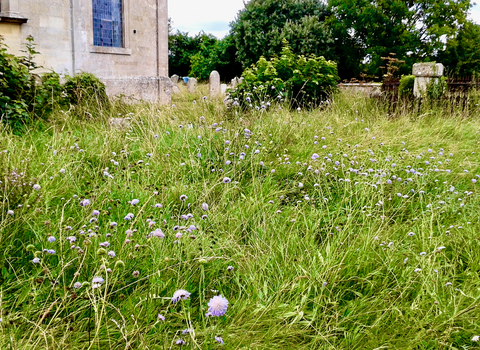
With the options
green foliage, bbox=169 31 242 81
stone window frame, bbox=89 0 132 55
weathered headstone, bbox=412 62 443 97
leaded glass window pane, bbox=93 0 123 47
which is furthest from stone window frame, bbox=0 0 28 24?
green foliage, bbox=169 31 242 81

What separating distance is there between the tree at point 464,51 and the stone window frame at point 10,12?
2391 centimetres

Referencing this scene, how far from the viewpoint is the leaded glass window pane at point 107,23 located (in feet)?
40.6

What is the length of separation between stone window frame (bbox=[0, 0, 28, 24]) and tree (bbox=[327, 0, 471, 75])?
19.4 metres

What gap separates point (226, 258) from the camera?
254 cm

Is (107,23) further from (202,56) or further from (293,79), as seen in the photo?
(202,56)

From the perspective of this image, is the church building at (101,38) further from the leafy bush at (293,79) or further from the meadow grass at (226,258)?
the meadow grass at (226,258)

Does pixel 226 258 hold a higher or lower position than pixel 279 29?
lower

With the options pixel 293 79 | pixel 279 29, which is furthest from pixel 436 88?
pixel 279 29

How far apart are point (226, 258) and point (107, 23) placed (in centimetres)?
1185

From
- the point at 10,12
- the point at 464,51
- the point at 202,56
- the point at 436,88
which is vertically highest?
the point at 464,51

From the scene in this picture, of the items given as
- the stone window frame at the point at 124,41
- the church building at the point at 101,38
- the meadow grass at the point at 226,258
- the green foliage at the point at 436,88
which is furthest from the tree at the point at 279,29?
the meadow grass at the point at 226,258

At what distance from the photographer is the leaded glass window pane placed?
40.6 ft

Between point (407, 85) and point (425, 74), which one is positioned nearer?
point (425, 74)

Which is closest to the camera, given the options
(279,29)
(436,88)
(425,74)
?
(436,88)
